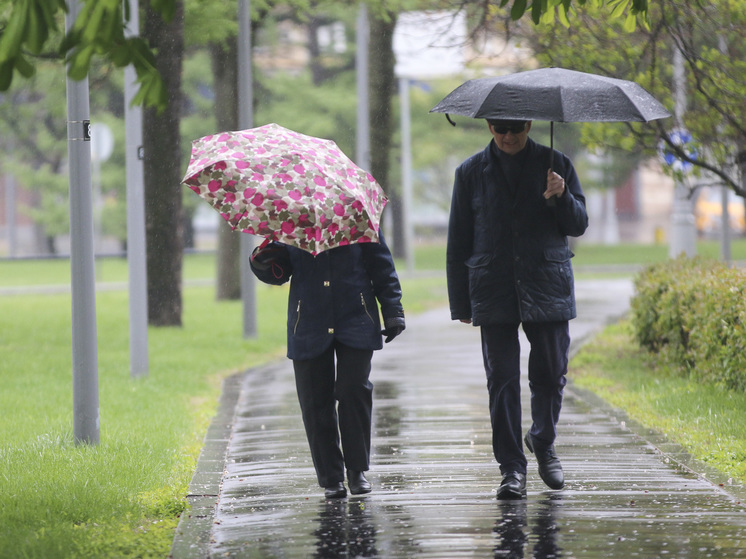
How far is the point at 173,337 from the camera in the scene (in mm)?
15039

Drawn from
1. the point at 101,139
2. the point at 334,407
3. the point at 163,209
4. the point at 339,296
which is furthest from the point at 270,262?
the point at 101,139

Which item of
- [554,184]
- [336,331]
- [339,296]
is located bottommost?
[336,331]

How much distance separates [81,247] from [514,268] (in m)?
2.70

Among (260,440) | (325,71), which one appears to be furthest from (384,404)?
(325,71)

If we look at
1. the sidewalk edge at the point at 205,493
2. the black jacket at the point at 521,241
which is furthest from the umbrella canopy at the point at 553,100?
the sidewalk edge at the point at 205,493

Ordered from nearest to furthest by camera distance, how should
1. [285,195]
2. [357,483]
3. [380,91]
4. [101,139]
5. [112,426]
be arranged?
[285,195], [357,483], [112,426], [380,91], [101,139]

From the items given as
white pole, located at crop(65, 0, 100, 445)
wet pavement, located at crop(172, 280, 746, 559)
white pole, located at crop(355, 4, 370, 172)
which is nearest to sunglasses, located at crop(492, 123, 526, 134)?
wet pavement, located at crop(172, 280, 746, 559)

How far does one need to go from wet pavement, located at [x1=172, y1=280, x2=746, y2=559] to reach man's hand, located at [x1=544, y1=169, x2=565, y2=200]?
4.69ft

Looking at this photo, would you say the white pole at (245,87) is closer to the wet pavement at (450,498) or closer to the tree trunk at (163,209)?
the tree trunk at (163,209)

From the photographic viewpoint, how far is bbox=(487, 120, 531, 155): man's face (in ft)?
18.8

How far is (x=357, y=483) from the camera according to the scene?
5914 mm

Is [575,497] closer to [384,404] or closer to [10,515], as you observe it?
[10,515]

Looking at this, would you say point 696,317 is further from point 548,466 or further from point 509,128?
point 509,128

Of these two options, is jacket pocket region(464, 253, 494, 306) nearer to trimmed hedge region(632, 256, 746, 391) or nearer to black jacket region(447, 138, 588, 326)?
black jacket region(447, 138, 588, 326)
